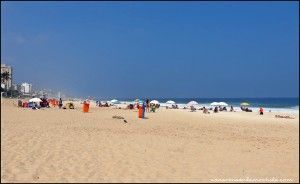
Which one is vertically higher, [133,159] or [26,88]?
[26,88]

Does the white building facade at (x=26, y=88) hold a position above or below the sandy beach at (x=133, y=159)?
above

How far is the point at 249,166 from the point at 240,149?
2.98m

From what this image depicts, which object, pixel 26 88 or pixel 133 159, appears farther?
pixel 26 88

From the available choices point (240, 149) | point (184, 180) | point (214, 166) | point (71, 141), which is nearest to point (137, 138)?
point (71, 141)

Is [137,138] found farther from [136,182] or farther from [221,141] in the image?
[136,182]

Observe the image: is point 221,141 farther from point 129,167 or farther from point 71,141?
point 129,167

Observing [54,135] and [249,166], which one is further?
[54,135]

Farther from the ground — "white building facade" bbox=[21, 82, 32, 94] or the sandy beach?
"white building facade" bbox=[21, 82, 32, 94]

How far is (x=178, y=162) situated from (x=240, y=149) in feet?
12.2

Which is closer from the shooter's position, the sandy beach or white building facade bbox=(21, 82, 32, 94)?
the sandy beach

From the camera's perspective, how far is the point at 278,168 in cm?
924

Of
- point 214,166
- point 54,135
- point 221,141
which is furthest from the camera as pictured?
point 221,141

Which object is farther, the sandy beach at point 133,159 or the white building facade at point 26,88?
the white building facade at point 26,88

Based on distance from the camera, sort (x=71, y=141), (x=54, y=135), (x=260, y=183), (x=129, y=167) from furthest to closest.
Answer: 1. (x=54, y=135)
2. (x=71, y=141)
3. (x=129, y=167)
4. (x=260, y=183)
